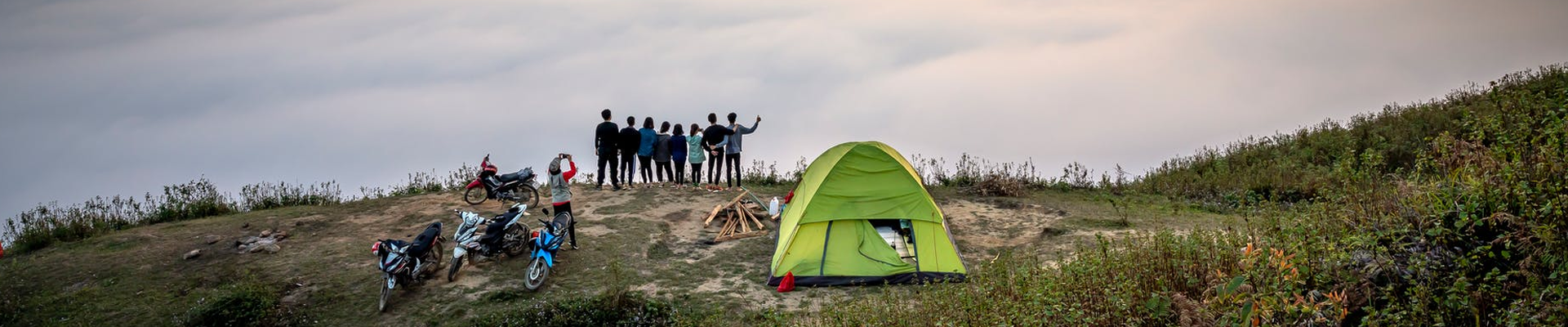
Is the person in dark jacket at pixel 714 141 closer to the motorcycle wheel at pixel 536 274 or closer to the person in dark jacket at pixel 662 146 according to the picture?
the person in dark jacket at pixel 662 146

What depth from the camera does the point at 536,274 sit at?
1074 centimetres

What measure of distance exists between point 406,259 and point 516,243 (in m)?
1.69

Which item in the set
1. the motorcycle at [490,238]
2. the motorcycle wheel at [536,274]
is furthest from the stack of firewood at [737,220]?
the motorcycle wheel at [536,274]

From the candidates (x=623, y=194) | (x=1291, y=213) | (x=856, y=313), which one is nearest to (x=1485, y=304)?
(x=1291, y=213)

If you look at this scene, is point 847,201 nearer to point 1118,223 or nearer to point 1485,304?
point 1118,223

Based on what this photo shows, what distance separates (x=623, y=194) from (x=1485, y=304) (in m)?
12.4

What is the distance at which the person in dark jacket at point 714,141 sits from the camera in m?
15.6

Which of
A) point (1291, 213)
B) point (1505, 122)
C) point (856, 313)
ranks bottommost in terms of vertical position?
point (856, 313)

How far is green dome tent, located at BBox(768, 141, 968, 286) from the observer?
1082cm

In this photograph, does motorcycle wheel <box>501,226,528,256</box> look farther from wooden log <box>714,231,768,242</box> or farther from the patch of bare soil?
the patch of bare soil

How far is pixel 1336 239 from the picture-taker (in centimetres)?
646

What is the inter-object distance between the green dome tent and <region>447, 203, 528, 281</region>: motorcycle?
10.6 ft

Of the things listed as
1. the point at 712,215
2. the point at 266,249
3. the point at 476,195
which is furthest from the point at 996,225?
the point at 266,249

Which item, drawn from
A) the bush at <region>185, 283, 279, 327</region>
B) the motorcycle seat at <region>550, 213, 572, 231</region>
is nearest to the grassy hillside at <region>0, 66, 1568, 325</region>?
the bush at <region>185, 283, 279, 327</region>
